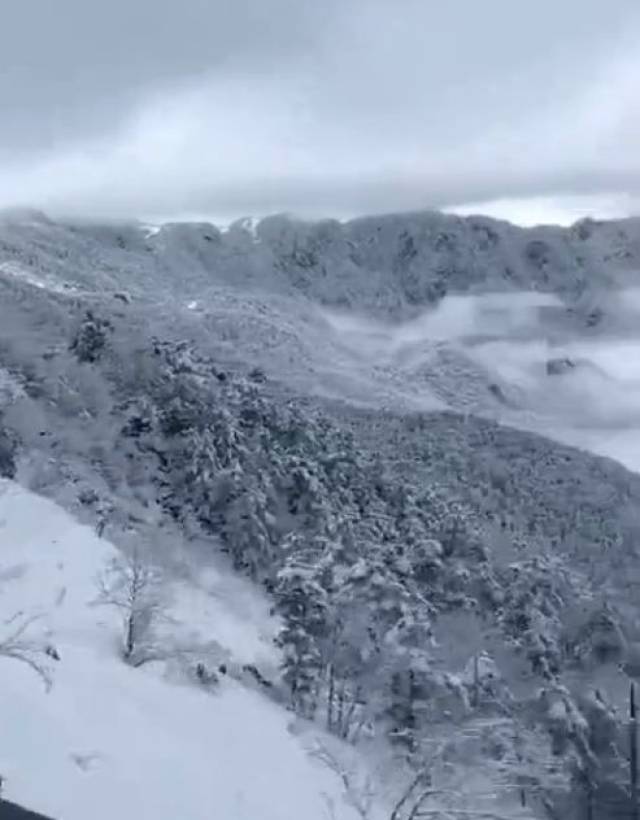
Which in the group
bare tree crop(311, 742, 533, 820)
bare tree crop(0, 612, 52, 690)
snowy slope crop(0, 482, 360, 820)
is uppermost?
bare tree crop(0, 612, 52, 690)

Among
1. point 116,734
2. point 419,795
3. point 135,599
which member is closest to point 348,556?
point 135,599

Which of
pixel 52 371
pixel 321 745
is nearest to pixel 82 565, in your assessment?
pixel 321 745

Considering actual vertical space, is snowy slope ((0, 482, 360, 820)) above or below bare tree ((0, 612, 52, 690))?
below

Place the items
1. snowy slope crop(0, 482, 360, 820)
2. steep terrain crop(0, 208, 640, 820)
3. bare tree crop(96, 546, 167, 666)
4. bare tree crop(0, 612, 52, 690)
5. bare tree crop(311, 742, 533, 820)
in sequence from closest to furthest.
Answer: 1. snowy slope crop(0, 482, 360, 820)
2. bare tree crop(0, 612, 52, 690)
3. bare tree crop(311, 742, 533, 820)
4. bare tree crop(96, 546, 167, 666)
5. steep terrain crop(0, 208, 640, 820)

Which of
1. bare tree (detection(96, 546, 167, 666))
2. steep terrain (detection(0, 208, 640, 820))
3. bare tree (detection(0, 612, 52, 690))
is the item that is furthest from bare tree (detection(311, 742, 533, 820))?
bare tree (detection(0, 612, 52, 690))

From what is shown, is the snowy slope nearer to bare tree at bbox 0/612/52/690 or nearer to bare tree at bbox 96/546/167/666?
bare tree at bbox 0/612/52/690

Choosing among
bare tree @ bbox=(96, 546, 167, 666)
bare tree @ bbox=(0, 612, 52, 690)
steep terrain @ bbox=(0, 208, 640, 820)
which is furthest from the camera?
steep terrain @ bbox=(0, 208, 640, 820)
